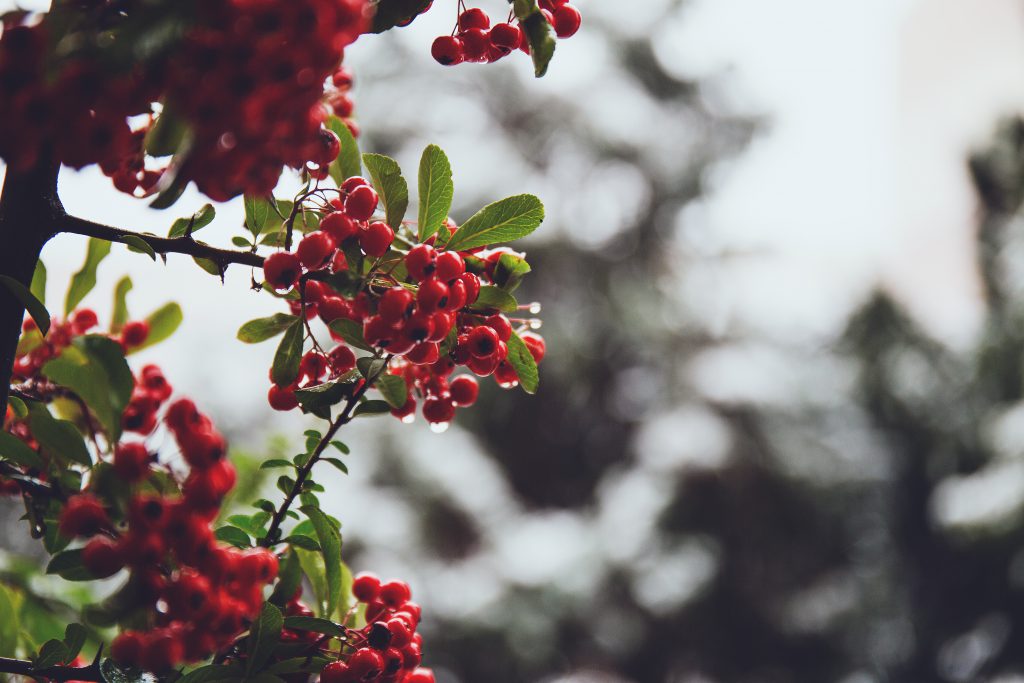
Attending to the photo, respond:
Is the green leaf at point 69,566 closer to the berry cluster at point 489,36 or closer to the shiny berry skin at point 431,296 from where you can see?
the shiny berry skin at point 431,296

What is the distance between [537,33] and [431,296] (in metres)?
0.17

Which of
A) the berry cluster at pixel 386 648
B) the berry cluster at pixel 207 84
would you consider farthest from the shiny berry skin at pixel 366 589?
the berry cluster at pixel 207 84

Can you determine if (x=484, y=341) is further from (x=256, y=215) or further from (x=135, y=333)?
(x=135, y=333)

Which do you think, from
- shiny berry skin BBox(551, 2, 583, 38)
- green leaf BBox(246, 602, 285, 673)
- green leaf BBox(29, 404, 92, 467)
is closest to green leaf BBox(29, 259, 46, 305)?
green leaf BBox(29, 404, 92, 467)

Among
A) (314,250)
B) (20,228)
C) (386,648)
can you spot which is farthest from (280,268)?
(386,648)

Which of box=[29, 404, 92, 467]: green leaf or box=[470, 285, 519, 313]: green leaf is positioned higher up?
box=[470, 285, 519, 313]: green leaf

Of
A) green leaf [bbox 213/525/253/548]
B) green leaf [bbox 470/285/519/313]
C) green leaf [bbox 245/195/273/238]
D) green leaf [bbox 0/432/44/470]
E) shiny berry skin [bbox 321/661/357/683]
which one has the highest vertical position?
green leaf [bbox 245/195/273/238]

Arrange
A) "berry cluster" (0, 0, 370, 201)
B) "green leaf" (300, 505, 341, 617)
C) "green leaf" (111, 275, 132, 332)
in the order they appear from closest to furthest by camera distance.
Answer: "berry cluster" (0, 0, 370, 201)
"green leaf" (300, 505, 341, 617)
"green leaf" (111, 275, 132, 332)

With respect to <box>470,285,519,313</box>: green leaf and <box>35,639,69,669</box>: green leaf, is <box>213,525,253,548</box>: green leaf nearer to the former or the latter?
<box>35,639,69,669</box>: green leaf

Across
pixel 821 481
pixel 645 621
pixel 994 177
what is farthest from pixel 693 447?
pixel 994 177

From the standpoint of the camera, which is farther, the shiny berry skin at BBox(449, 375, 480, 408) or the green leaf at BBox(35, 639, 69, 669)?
the shiny berry skin at BBox(449, 375, 480, 408)

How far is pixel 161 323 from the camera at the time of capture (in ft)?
2.03

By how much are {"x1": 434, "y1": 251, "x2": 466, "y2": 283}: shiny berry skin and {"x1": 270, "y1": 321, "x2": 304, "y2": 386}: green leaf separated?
98mm

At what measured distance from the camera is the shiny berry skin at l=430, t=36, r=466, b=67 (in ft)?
1.65
